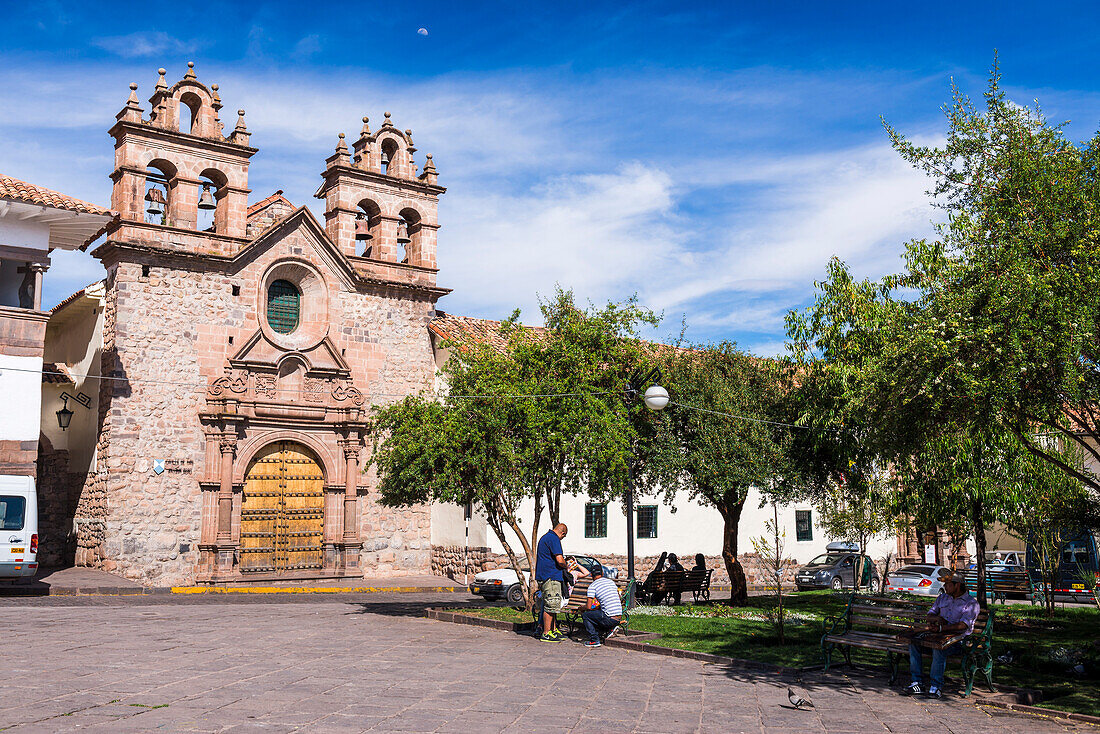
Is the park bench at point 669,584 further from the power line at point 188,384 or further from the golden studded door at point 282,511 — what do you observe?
the golden studded door at point 282,511

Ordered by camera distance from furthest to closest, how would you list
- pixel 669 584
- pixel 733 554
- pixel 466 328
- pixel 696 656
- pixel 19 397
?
pixel 466 328
pixel 733 554
pixel 669 584
pixel 19 397
pixel 696 656

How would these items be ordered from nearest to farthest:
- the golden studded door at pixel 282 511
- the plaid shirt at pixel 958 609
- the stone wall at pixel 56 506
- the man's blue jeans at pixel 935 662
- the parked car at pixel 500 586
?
the man's blue jeans at pixel 935 662, the plaid shirt at pixel 958 609, the parked car at pixel 500 586, the stone wall at pixel 56 506, the golden studded door at pixel 282 511

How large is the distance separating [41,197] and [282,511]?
401 inches

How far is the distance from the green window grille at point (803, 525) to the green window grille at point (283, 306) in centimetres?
1975

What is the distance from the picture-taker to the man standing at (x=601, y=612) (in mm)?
12523

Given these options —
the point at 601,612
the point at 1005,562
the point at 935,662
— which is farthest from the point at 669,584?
the point at 1005,562

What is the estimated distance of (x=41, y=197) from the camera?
19828 millimetres

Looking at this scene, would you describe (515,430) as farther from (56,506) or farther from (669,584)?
(56,506)

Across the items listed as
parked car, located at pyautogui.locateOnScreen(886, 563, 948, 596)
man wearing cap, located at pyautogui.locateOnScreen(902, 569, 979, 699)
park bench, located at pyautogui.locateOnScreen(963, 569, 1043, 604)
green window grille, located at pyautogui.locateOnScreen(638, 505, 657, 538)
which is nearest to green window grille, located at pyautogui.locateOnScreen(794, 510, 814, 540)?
parked car, located at pyautogui.locateOnScreen(886, 563, 948, 596)

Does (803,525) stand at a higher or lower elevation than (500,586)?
higher

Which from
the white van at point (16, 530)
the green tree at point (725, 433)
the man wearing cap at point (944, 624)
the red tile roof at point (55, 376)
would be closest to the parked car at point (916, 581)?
the green tree at point (725, 433)

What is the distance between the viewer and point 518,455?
50.8 feet

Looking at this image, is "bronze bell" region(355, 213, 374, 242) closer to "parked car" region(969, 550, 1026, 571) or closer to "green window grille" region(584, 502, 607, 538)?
"green window grille" region(584, 502, 607, 538)

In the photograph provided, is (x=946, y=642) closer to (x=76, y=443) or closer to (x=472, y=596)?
(x=472, y=596)
